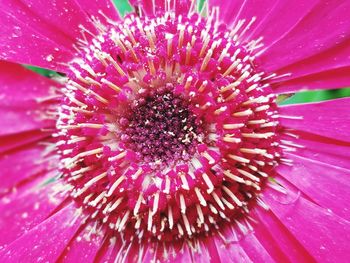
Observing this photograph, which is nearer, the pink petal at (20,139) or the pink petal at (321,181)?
the pink petal at (321,181)

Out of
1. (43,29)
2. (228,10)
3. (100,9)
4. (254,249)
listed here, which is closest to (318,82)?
(228,10)

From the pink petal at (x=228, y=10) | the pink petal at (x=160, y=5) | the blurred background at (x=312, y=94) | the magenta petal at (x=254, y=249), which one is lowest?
the magenta petal at (x=254, y=249)

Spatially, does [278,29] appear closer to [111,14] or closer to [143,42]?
[143,42]

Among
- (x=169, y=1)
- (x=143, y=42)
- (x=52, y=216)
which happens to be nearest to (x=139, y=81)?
(x=143, y=42)

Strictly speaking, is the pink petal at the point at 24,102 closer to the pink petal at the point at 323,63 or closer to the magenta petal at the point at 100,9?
the magenta petal at the point at 100,9

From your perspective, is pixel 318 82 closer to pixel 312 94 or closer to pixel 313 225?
pixel 312 94

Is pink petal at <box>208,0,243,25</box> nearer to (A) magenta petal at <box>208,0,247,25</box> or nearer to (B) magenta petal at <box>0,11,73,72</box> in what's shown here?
(A) magenta petal at <box>208,0,247,25</box>

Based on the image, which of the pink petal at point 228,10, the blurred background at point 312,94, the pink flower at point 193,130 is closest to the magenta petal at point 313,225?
the pink flower at point 193,130
